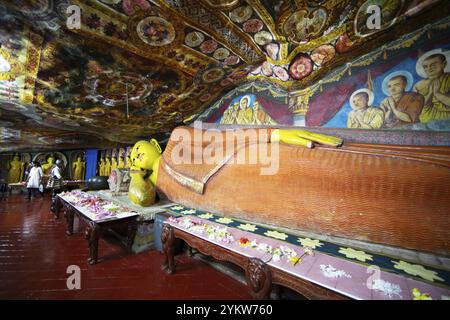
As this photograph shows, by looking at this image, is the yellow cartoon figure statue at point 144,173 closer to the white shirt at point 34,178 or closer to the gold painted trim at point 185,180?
the gold painted trim at point 185,180

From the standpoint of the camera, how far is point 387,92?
305 cm

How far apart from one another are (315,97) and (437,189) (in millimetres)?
3133

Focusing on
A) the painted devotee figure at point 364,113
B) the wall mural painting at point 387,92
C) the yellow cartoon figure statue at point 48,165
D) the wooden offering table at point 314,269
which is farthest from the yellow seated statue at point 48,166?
the painted devotee figure at point 364,113

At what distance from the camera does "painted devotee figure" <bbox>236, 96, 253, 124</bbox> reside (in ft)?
17.8

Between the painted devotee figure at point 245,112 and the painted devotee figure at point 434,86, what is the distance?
3.47m

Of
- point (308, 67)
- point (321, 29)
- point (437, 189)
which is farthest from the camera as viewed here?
point (308, 67)

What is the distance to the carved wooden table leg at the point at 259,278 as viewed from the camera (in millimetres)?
1313

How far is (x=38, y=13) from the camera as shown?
106 inches

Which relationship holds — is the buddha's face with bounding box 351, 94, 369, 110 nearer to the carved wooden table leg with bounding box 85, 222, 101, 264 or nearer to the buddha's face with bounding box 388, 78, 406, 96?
the buddha's face with bounding box 388, 78, 406, 96

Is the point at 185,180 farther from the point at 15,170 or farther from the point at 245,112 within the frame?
the point at 15,170

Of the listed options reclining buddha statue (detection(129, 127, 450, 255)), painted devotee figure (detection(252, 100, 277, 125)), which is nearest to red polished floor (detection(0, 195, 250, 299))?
reclining buddha statue (detection(129, 127, 450, 255))

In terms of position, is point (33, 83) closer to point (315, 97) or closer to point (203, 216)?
point (203, 216)
